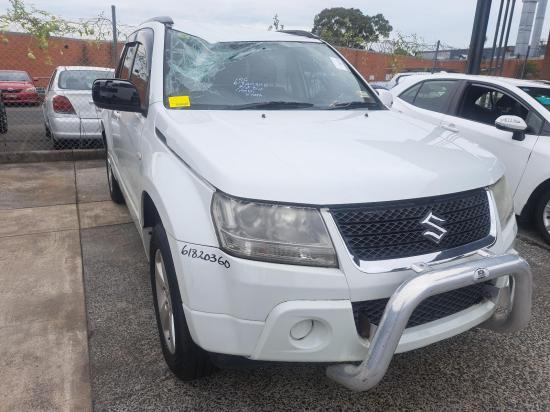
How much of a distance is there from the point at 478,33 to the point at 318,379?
27.6 feet

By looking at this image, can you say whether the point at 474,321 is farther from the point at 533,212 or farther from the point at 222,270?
the point at 533,212

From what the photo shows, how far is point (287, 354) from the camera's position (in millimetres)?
1891

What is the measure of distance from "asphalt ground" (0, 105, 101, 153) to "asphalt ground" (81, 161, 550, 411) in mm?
5940

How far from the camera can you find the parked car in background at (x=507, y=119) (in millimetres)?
4586

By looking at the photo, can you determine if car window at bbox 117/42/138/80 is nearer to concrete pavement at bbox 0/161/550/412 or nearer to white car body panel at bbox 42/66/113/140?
concrete pavement at bbox 0/161/550/412

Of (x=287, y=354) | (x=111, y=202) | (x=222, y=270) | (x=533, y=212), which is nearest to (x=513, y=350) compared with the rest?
(x=287, y=354)

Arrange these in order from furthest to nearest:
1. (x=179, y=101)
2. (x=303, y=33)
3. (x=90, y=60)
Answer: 1. (x=90, y=60)
2. (x=303, y=33)
3. (x=179, y=101)

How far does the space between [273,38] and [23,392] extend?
2812 mm

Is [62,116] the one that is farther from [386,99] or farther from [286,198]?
[286,198]

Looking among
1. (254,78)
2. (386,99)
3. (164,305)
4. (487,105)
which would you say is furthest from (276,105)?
(487,105)

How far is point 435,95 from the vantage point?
5.81 m

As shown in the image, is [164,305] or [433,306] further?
[164,305]

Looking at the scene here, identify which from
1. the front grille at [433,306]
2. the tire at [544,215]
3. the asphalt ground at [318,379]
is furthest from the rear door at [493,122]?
the front grille at [433,306]

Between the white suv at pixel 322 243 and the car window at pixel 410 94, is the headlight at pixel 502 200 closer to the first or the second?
the white suv at pixel 322 243
